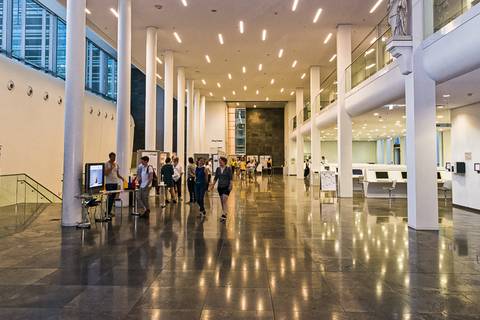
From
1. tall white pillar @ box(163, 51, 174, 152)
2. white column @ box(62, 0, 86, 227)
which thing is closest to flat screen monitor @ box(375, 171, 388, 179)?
tall white pillar @ box(163, 51, 174, 152)

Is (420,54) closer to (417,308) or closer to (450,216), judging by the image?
(450,216)

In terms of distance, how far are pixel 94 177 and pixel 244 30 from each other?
11.9 m

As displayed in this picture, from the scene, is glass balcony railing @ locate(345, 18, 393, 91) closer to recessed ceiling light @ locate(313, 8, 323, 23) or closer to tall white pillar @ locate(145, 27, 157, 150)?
recessed ceiling light @ locate(313, 8, 323, 23)

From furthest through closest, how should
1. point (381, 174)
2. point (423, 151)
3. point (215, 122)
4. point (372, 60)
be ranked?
point (215, 122) < point (381, 174) < point (372, 60) < point (423, 151)

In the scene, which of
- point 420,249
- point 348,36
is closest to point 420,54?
point 420,249

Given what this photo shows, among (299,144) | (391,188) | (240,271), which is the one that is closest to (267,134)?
(299,144)

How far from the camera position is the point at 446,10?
8.01m

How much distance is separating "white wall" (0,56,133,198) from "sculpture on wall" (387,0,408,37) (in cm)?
1279

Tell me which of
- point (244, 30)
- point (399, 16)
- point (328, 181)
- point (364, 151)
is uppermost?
point (244, 30)

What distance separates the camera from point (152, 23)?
16.8 meters

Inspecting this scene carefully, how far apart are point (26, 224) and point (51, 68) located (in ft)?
32.7

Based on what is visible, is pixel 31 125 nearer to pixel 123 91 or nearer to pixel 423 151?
pixel 123 91

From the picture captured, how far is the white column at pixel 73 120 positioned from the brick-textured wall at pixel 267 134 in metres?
38.2

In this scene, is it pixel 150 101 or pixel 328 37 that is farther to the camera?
pixel 328 37
